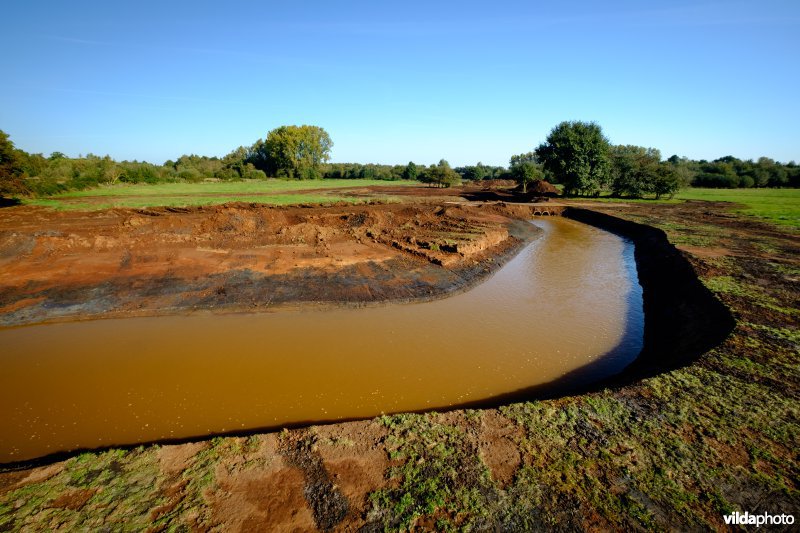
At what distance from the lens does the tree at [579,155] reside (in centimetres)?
3688

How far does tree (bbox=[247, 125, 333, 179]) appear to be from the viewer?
71.3m

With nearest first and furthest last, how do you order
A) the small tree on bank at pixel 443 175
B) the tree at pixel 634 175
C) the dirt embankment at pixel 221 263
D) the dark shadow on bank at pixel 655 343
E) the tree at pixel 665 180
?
the dark shadow on bank at pixel 655 343, the dirt embankment at pixel 221 263, the tree at pixel 665 180, the tree at pixel 634 175, the small tree on bank at pixel 443 175

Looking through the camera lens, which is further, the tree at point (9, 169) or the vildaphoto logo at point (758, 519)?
the tree at point (9, 169)

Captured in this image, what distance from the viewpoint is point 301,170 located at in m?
71.5

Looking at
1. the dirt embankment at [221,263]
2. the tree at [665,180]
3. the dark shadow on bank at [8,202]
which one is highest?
the tree at [665,180]

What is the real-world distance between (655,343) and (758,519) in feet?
19.8

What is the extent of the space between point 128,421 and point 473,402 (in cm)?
605

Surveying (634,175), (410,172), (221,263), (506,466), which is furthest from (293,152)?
(506,466)

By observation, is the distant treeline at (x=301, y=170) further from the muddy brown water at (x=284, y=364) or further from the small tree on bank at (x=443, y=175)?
the muddy brown water at (x=284, y=364)

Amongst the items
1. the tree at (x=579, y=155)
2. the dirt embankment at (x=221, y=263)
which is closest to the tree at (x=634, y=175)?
the tree at (x=579, y=155)

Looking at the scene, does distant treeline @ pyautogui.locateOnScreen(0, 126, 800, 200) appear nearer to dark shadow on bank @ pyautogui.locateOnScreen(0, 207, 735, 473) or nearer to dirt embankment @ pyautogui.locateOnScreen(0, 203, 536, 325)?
dirt embankment @ pyautogui.locateOnScreen(0, 203, 536, 325)

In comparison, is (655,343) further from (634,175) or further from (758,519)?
(634,175)

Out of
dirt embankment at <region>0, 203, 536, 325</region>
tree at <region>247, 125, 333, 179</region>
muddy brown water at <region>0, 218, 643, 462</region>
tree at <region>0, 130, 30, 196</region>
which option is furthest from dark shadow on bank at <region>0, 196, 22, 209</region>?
tree at <region>247, 125, 333, 179</region>

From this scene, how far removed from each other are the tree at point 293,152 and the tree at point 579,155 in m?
49.5
